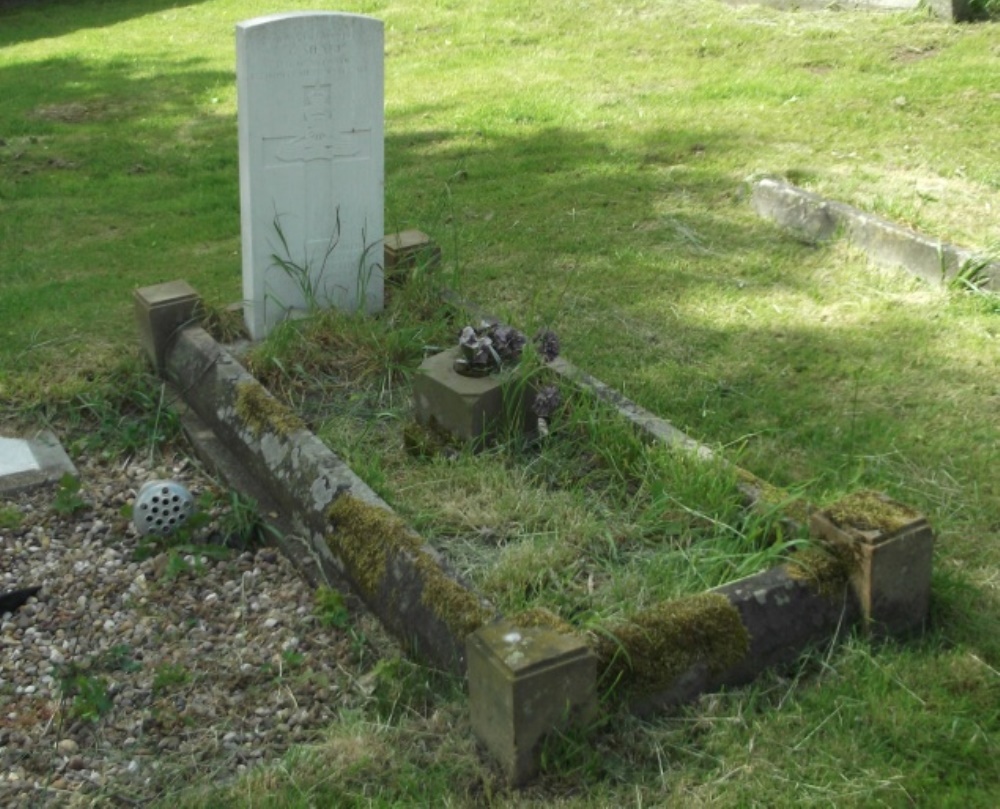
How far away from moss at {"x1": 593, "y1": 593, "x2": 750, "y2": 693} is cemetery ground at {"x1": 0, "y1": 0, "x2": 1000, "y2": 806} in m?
0.13

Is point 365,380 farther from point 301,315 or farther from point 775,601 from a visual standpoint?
point 775,601

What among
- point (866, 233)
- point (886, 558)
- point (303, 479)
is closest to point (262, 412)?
point (303, 479)

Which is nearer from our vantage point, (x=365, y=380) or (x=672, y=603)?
(x=672, y=603)

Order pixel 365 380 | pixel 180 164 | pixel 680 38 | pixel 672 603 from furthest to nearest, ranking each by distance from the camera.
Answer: pixel 680 38
pixel 180 164
pixel 365 380
pixel 672 603

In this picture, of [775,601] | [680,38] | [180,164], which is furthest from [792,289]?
[680,38]

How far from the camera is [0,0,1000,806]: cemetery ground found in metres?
3.62

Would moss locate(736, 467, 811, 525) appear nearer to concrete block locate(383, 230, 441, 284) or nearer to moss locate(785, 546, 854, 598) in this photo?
moss locate(785, 546, 854, 598)

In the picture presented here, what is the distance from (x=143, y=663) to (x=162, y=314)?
220 centimetres

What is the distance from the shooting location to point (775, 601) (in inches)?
154

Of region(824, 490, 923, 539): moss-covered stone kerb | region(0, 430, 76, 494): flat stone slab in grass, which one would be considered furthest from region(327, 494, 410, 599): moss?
region(0, 430, 76, 494): flat stone slab in grass

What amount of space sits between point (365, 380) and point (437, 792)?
103 inches

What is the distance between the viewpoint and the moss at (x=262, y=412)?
509 centimetres

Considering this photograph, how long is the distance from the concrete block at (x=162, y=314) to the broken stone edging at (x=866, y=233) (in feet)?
10.8

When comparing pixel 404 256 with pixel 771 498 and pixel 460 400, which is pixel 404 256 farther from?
pixel 771 498
